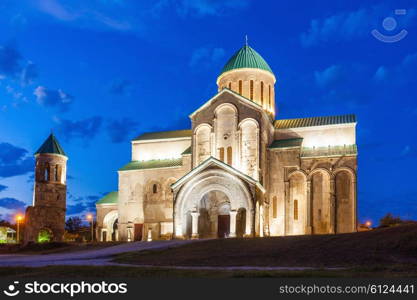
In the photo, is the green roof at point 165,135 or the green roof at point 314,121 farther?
the green roof at point 165,135

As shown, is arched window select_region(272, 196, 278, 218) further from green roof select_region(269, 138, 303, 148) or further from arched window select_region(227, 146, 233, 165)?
arched window select_region(227, 146, 233, 165)

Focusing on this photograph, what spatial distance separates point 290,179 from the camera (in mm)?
44125

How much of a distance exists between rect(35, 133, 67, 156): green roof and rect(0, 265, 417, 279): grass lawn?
35.2 m

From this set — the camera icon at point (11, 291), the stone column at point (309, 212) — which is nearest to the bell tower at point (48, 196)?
the stone column at point (309, 212)

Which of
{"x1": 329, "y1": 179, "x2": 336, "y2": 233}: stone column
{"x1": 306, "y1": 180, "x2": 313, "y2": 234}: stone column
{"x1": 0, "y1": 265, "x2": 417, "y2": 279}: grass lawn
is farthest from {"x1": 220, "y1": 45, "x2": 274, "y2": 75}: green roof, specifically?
{"x1": 0, "y1": 265, "x2": 417, "y2": 279}: grass lawn

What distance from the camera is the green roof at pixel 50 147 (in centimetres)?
5781

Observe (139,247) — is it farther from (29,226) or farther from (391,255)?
(29,226)

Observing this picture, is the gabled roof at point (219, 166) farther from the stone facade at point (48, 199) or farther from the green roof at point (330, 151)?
the stone facade at point (48, 199)

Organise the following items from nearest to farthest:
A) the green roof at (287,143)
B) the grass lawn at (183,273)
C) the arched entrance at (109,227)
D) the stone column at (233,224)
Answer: the grass lawn at (183,273) < the stone column at (233,224) < the green roof at (287,143) < the arched entrance at (109,227)

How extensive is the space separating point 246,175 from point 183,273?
2053 centimetres

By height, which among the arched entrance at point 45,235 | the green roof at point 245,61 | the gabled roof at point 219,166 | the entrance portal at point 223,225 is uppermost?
the green roof at point 245,61

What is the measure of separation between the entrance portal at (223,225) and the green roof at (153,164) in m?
7.45

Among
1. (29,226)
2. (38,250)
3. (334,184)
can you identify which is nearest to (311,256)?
(334,184)

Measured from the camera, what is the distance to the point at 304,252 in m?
26.0
